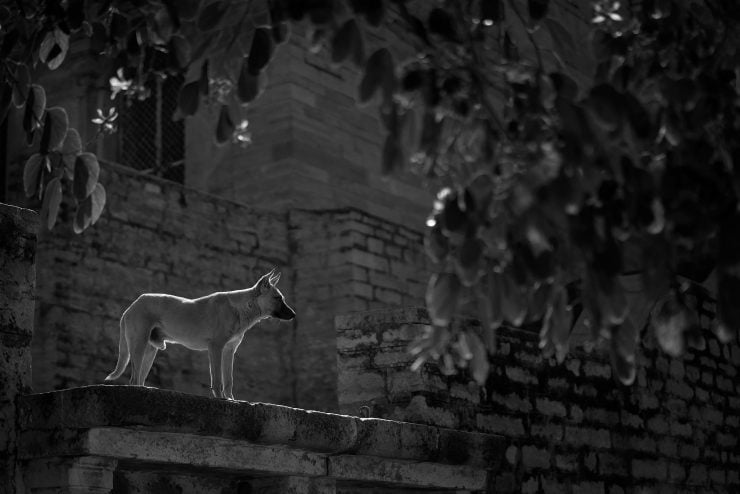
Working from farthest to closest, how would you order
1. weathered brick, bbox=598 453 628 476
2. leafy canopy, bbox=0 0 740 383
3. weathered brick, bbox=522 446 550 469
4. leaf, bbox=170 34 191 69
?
weathered brick, bbox=598 453 628 476 → weathered brick, bbox=522 446 550 469 → leaf, bbox=170 34 191 69 → leafy canopy, bbox=0 0 740 383

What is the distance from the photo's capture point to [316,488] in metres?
6.56

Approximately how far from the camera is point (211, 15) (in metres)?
4.62

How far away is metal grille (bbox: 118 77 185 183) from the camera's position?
52.5 feet

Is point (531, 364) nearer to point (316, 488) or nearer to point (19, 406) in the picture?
point (316, 488)

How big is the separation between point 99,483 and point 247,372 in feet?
24.2

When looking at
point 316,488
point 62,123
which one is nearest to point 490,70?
point 62,123

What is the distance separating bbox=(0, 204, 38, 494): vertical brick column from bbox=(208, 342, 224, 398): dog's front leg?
86 centimetres

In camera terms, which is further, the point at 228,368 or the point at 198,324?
the point at 228,368

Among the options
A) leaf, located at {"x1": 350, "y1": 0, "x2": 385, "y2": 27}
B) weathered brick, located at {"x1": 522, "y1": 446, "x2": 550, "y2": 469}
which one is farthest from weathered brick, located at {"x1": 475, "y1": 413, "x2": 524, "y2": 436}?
leaf, located at {"x1": 350, "y1": 0, "x2": 385, "y2": 27}

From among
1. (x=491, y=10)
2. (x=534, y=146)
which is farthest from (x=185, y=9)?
(x=534, y=146)

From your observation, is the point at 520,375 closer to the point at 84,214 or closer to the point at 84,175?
the point at 84,214

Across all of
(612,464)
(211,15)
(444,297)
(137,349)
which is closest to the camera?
(444,297)

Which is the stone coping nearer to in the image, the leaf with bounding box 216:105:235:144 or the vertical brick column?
the vertical brick column

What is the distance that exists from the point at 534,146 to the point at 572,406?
511 cm
